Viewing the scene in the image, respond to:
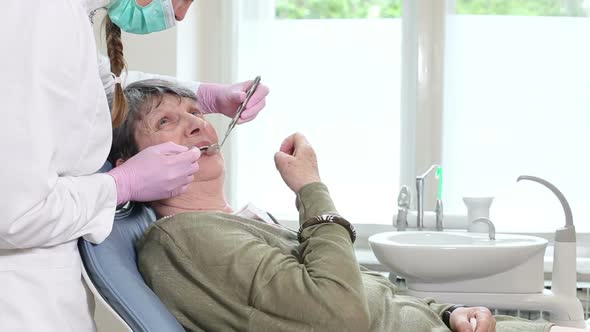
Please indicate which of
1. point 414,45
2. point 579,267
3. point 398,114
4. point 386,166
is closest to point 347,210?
point 386,166

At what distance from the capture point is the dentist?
105 centimetres

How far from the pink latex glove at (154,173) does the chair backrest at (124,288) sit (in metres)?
0.09

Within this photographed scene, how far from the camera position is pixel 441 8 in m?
2.98

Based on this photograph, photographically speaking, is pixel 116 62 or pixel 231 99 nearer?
pixel 116 62

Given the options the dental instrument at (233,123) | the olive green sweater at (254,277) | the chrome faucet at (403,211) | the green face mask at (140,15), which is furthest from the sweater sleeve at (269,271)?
the chrome faucet at (403,211)

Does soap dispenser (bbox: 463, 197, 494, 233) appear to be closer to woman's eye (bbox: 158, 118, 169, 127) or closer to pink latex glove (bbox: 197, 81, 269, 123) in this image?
pink latex glove (bbox: 197, 81, 269, 123)

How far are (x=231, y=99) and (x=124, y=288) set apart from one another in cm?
61

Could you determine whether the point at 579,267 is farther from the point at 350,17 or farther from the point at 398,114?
the point at 350,17

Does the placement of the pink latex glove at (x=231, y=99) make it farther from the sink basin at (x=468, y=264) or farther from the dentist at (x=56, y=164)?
the sink basin at (x=468, y=264)

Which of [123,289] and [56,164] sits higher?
[56,164]

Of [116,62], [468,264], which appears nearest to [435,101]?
[468,264]

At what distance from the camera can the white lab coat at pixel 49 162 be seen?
1.04 metres

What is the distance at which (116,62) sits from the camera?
144 centimetres

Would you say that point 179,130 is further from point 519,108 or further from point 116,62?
point 519,108
